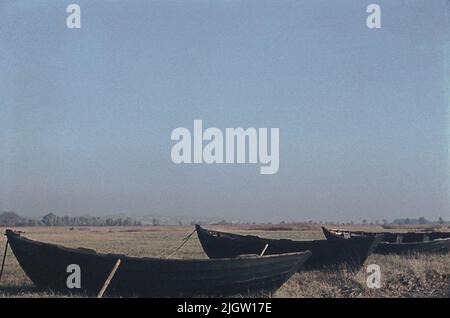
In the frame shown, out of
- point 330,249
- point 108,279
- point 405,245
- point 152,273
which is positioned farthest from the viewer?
point 405,245

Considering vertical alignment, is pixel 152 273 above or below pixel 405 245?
above

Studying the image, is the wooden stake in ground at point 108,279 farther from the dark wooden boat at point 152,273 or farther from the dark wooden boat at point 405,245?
the dark wooden boat at point 405,245

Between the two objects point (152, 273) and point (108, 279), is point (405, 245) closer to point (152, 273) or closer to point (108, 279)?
point (152, 273)

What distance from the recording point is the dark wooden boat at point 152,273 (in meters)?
8.67

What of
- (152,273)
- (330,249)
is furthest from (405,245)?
(152,273)

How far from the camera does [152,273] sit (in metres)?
8.69

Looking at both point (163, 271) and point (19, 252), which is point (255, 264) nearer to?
point (163, 271)

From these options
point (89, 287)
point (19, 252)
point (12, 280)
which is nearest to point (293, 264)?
point (89, 287)

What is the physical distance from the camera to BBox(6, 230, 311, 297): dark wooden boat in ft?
28.5

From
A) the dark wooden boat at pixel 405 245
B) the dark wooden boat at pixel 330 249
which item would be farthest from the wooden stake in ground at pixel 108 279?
the dark wooden boat at pixel 405 245

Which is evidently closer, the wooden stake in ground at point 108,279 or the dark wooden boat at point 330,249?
the wooden stake in ground at point 108,279

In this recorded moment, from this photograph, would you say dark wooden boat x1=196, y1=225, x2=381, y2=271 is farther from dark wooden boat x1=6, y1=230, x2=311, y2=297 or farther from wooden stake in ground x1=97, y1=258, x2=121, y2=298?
wooden stake in ground x1=97, y1=258, x2=121, y2=298

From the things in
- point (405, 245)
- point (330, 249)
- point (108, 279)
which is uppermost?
point (108, 279)
